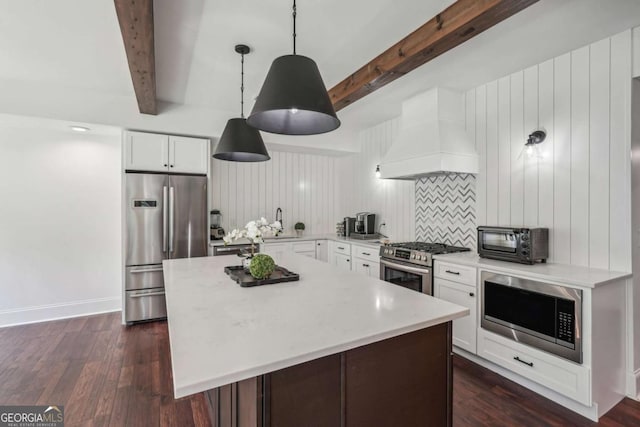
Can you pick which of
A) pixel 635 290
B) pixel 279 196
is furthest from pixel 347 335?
pixel 279 196

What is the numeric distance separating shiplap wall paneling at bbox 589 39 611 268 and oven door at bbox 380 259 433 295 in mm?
1248

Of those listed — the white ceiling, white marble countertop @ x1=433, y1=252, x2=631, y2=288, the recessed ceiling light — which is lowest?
white marble countertop @ x1=433, y1=252, x2=631, y2=288

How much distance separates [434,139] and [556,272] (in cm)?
156

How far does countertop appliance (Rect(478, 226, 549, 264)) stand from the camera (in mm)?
2482

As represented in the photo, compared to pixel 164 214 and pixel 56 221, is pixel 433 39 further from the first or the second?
pixel 56 221

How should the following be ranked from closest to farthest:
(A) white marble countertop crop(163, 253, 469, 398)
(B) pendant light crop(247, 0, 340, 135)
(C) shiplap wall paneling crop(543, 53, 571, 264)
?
(A) white marble countertop crop(163, 253, 469, 398)
(B) pendant light crop(247, 0, 340, 135)
(C) shiplap wall paneling crop(543, 53, 571, 264)

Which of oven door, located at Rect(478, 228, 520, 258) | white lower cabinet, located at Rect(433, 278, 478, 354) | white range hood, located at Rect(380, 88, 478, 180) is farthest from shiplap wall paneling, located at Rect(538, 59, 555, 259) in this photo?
white lower cabinet, located at Rect(433, 278, 478, 354)

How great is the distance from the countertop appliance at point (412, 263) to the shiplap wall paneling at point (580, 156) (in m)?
0.97

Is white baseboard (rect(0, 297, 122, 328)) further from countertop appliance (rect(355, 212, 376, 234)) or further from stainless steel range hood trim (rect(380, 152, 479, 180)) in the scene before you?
stainless steel range hood trim (rect(380, 152, 479, 180))

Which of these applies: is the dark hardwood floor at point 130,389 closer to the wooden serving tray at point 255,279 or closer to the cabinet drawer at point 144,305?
the cabinet drawer at point 144,305

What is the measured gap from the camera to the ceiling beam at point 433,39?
173 cm

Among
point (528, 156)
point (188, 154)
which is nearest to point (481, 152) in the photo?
point (528, 156)

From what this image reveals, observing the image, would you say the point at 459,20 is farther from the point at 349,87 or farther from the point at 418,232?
the point at 418,232

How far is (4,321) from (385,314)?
4.58 meters
